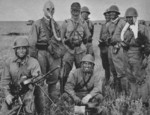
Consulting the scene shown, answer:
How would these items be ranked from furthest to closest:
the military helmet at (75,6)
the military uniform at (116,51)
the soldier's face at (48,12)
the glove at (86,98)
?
the military uniform at (116,51), the military helmet at (75,6), the soldier's face at (48,12), the glove at (86,98)

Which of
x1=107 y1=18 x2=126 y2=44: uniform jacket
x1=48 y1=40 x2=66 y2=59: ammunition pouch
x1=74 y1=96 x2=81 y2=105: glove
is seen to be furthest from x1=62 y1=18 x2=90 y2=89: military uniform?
x1=74 y1=96 x2=81 y2=105: glove

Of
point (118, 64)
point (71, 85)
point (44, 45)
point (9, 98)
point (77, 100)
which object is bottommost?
point (77, 100)

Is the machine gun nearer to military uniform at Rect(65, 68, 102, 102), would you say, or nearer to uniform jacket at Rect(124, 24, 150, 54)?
military uniform at Rect(65, 68, 102, 102)

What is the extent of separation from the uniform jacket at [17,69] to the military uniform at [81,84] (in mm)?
832

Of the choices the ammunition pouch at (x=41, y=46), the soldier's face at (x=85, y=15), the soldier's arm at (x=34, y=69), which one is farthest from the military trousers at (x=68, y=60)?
the soldier's face at (x=85, y=15)

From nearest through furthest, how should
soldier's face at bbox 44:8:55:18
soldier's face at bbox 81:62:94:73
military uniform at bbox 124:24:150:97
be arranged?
1. soldier's face at bbox 81:62:94:73
2. soldier's face at bbox 44:8:55:18
3. military uniform at bbox 124:24:150:97

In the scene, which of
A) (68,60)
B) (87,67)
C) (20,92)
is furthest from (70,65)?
(20,92)

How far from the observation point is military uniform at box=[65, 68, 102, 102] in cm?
662

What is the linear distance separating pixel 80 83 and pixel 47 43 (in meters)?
1.37

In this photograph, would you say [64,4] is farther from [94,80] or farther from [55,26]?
[94,80]

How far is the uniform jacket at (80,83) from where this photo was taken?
6613mm

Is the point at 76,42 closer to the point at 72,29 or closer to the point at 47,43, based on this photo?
the point at 72,29

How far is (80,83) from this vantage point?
22.2 feet

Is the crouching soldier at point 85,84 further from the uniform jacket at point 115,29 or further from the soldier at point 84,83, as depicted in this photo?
the uniform jacket at point 115,29
